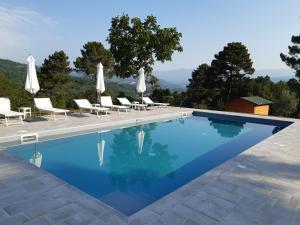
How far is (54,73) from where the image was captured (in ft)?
75.9

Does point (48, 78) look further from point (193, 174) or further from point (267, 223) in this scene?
point (267, 223)

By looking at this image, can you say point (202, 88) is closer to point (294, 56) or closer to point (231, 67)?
point (231, 67)

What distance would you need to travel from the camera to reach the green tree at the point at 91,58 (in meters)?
22.0

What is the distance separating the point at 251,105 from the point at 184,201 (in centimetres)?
1715

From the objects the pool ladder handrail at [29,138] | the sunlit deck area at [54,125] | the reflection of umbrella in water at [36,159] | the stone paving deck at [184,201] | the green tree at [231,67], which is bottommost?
the reflection of umbrella in water at [36,159]

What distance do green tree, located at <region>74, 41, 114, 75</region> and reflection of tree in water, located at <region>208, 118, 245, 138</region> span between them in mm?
12369

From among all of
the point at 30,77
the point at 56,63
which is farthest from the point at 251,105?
the point at 56,63

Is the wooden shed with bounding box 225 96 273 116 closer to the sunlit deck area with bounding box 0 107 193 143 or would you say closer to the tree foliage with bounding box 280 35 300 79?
the tree foliage with bounding box 280 35 300 79

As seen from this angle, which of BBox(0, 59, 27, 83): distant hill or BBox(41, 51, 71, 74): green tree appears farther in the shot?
Answer: BBox(0, 59, 27, 83): distant hill

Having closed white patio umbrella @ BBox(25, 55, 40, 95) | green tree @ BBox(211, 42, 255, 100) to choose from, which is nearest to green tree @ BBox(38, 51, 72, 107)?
closed white patio umbrella @ BBox(25, 55, 40, 95)

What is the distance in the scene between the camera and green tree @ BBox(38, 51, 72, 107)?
22809mm

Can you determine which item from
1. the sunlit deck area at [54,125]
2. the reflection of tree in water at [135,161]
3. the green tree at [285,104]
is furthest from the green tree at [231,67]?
the reflection of tree in water at [135,161]

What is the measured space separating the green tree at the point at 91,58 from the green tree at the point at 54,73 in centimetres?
178

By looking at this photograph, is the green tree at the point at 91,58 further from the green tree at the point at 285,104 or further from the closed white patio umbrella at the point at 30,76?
the green tree at the point at 285,104
